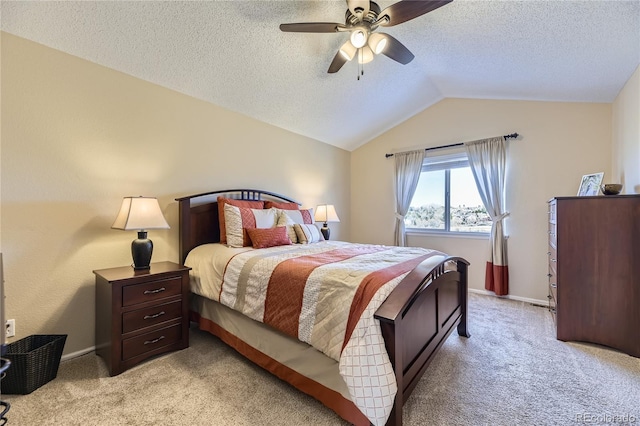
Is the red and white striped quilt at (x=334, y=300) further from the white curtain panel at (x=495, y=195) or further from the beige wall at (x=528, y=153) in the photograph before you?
the beige wall at (x=528, y=153)

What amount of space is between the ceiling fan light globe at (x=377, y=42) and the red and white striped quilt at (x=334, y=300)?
5.36 feet

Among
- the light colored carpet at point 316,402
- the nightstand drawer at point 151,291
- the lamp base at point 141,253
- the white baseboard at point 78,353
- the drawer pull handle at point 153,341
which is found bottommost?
the light colored carpet at point 316,402

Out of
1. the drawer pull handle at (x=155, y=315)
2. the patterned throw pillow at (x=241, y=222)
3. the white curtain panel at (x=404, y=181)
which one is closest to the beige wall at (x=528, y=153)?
the white curtain panel at (x=404, y=181)

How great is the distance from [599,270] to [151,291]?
370 cm

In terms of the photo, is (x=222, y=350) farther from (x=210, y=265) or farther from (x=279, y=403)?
(x=279, y=403)

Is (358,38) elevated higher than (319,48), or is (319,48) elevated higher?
(319,48)

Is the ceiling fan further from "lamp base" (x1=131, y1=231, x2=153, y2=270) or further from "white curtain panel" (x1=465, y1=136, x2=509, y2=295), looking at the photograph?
"white curtain panel" (x1=465, y1=136, x2=509, y2=295)

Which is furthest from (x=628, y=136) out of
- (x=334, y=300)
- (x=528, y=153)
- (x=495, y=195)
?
(x=334, y=300)

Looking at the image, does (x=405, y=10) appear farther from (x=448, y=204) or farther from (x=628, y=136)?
(x=448, y=204)

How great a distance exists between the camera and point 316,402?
1.65 metres

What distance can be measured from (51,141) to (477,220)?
479cm

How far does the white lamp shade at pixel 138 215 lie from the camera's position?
213cm

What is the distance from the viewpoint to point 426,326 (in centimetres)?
176

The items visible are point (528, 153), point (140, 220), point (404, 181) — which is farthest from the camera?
point (404, 181)
